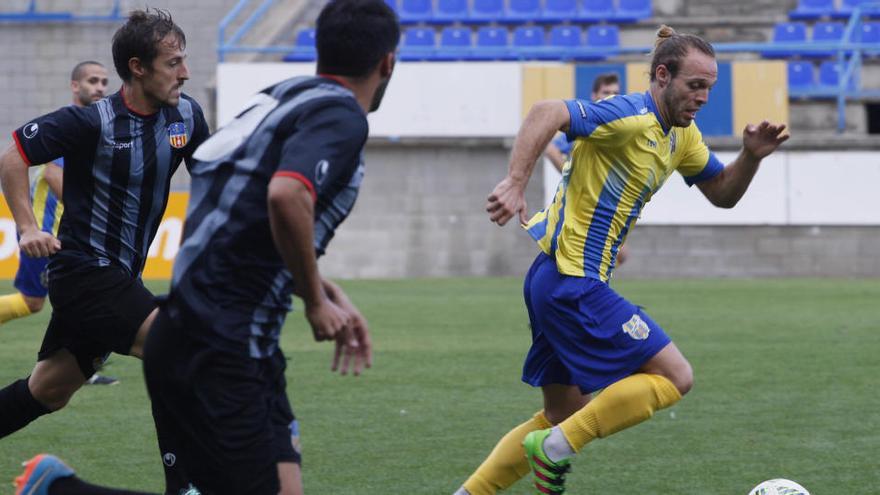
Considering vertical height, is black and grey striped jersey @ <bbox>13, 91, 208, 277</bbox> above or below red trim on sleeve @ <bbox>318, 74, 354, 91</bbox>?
below

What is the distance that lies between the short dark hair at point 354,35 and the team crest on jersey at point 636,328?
178 centimetres

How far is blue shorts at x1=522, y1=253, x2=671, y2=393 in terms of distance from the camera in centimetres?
512

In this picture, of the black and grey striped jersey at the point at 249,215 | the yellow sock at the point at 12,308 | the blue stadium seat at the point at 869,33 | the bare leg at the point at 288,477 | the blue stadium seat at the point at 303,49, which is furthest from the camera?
the blue stadium seat at the point at 869,33

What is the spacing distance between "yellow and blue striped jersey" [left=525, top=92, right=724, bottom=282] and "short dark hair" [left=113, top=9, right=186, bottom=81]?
1.55 m

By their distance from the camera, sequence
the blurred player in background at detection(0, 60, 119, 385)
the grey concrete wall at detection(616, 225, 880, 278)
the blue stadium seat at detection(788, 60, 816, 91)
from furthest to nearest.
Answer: the blue stadium seat at detection(788, 60, 816, 91)
the grey concrete wall at detection(616, 225, 880, 278)
the blurred player in background at detection(0, 60, 119, 385)

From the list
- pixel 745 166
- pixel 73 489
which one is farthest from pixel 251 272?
pixel 745 166

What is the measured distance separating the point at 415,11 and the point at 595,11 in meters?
2.89

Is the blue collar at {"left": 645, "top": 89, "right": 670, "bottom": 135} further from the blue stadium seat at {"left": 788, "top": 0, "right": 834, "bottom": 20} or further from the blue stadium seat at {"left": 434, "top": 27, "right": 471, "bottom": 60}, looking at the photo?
the blue stadium seat at {"left": 788, "top": 0, "right": 834, "bottom": 20}

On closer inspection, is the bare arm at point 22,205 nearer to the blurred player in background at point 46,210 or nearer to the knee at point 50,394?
the knee at point 50,394

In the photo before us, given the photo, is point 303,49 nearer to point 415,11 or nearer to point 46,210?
point 415,11

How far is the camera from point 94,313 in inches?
207

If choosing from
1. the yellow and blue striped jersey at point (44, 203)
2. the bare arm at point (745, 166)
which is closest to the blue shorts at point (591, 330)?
the bare arm at point (745, 166)

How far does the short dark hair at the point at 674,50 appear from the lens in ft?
17.3

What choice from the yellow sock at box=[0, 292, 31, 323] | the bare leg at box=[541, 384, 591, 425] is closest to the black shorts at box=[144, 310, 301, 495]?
the bare leg at box=[541, 384, 591, 425]
